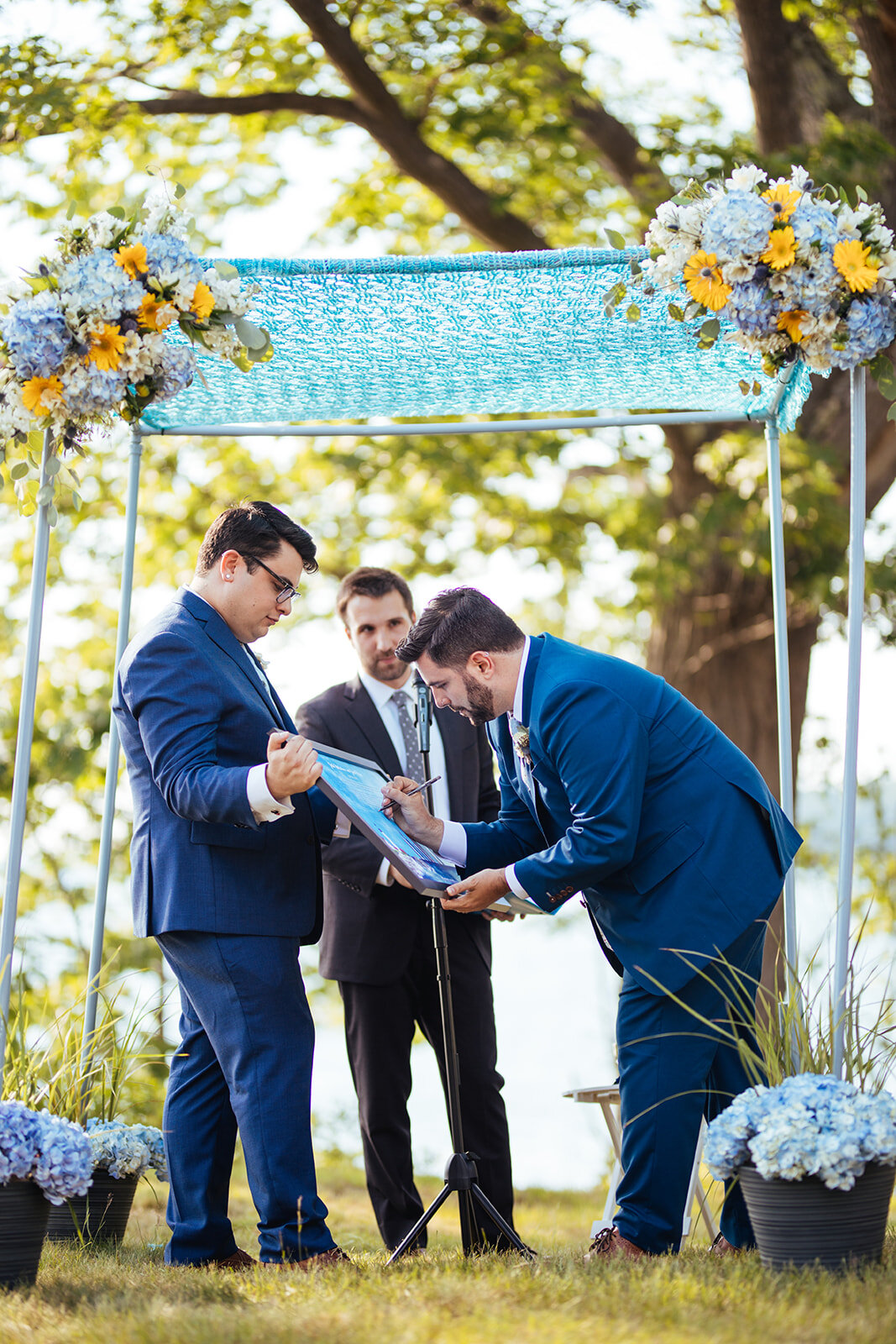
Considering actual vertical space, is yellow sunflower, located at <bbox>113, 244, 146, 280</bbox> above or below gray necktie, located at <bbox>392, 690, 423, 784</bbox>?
above

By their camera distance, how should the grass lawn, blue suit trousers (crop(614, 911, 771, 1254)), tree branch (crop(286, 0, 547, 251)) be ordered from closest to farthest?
the grass lawn, blue suit trousers (crop(614, 911, 771, 1254)), tree branch (crop(286, 0, 547, 251))

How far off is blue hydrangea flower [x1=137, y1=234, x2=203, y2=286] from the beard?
4.43ft

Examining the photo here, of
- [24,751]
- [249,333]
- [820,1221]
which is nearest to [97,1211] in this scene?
[24,751]

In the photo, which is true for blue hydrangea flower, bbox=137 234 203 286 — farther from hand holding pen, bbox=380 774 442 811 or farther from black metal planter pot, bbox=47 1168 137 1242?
black metal planter pot, bbox=47 1168 137 1242

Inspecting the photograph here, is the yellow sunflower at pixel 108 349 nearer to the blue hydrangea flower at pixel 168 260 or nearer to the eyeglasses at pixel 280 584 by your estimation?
the blue hydrangea flower at pixel 168 260

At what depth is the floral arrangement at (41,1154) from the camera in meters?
3.16

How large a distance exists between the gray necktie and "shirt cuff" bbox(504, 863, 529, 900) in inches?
43.5

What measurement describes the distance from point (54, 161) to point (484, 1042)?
664 cm

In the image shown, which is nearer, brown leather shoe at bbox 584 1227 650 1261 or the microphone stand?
brown leather shoe at bbox 584 1227 650 1261

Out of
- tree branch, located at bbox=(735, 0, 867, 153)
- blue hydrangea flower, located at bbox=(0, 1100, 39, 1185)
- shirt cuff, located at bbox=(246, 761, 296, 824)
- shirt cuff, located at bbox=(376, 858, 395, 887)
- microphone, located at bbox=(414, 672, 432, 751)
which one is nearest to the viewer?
blue hydrangea flower, located at bbox=(0, 1100, 39, 1185)

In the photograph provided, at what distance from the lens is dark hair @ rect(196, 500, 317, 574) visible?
3.72 m

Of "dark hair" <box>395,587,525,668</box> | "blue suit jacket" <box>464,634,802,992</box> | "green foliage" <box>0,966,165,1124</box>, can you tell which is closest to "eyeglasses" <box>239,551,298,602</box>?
"dark hair" <box>395,587,525,668</box>

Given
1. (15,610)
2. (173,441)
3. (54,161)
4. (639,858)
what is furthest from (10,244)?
(639,858)

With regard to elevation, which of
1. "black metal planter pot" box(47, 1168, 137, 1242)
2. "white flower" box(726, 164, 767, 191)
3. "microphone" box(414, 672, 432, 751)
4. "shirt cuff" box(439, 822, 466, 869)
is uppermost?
"white flower" box(726, 164, 767, 191)
